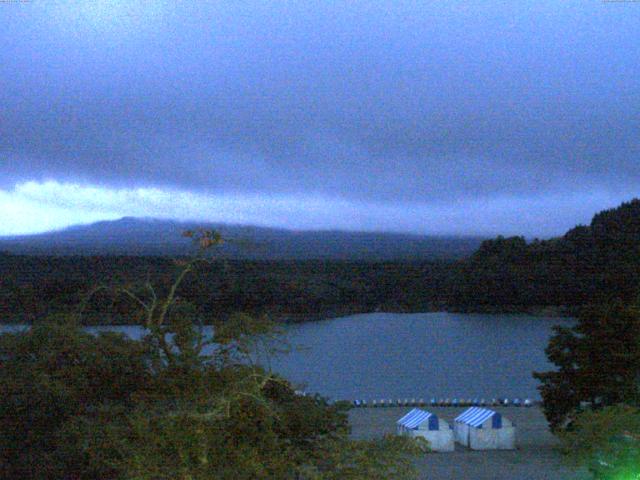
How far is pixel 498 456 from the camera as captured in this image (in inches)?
646

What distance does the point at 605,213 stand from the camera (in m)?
31.4

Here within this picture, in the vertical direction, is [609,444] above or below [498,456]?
above

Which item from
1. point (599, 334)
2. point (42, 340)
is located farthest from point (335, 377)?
point (42, 340)

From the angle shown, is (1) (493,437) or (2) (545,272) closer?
(1) (493,437)

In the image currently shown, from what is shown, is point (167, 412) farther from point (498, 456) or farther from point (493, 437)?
point (493, 437)

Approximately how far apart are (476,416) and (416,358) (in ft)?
17.2

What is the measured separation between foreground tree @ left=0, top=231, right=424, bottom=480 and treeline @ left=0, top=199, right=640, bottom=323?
7533mm

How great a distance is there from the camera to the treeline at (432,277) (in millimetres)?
17766

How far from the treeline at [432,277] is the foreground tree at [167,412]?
7533 mm

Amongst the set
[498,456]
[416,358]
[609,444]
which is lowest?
[498,456]

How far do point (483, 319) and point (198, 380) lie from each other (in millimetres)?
19400

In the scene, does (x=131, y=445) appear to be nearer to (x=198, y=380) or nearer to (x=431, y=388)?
(x=198, y=380)

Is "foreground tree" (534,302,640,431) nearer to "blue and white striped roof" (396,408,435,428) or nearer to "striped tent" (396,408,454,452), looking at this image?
"striped tent" (396,408,454,452)

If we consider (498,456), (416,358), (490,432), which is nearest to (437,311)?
(416,358)
